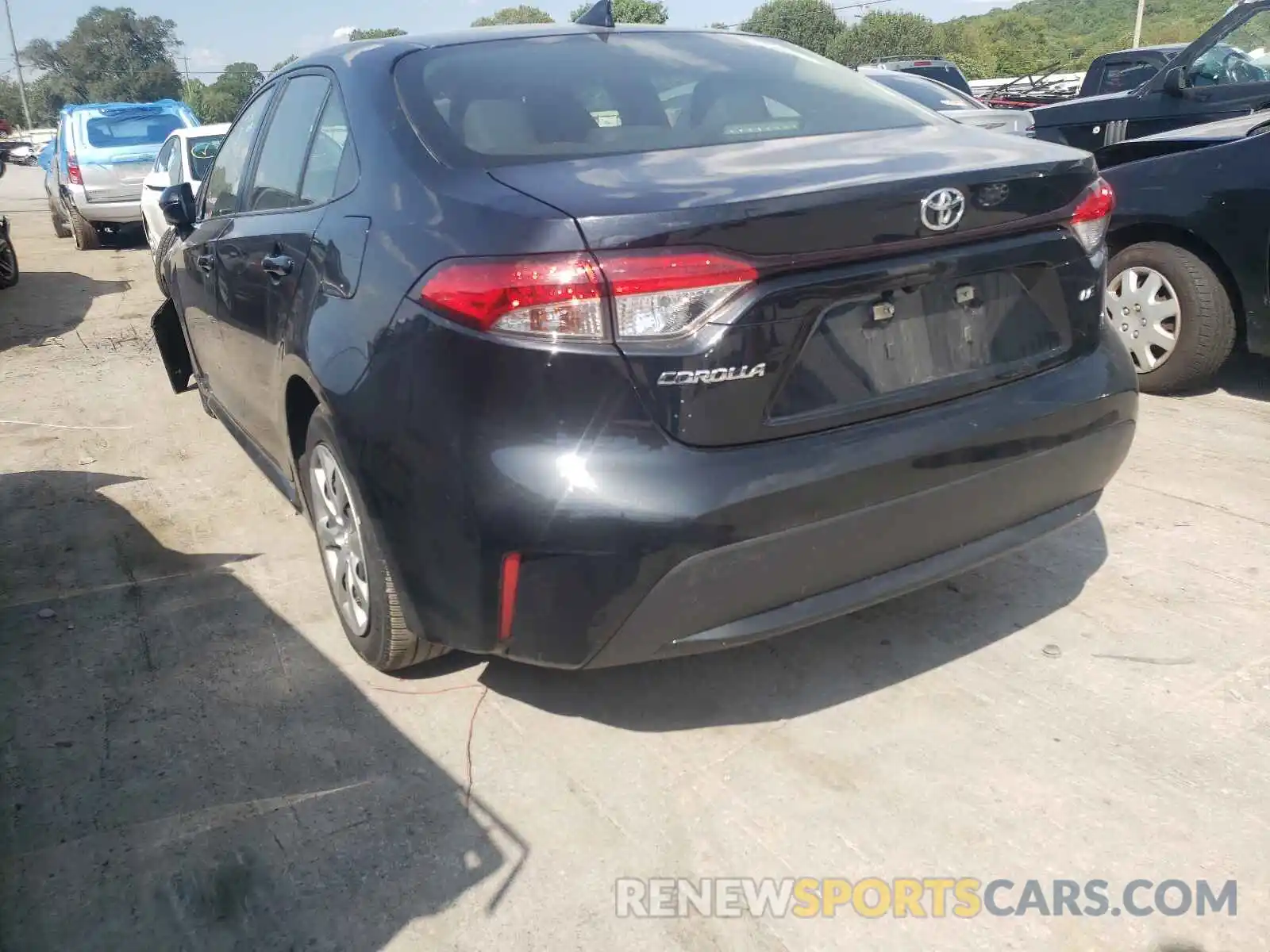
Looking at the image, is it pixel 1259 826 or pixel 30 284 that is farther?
pixel 30 284

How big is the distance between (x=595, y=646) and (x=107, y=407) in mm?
4968

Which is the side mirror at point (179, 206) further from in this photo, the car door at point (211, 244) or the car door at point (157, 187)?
the car door at point (157, 187)

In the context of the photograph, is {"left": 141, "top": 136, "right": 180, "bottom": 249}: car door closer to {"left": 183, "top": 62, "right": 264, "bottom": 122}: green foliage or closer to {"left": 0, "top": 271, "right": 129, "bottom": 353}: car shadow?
{"left": 0, "top": 271, "right": 129, "bottom": 353}: car shadow

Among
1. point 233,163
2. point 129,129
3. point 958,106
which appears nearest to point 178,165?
point 129,129

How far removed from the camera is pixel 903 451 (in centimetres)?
238

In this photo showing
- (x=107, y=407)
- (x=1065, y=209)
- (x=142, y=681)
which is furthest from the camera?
(x=107, y=407)

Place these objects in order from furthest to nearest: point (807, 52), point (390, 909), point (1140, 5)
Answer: point (1140, 5) → point (807, 52) → point (390, 909)

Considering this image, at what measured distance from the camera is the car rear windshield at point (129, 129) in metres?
14.7

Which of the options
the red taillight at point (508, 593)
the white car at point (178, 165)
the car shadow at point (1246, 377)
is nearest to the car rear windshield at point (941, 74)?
the white car at point (178, 165)

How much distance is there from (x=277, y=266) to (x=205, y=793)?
4.78 feet

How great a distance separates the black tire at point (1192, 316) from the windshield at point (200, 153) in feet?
25.8

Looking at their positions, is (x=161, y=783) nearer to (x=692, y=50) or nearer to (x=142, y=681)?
(x=142, y=681)

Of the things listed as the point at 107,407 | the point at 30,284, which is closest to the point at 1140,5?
the point at 30,284

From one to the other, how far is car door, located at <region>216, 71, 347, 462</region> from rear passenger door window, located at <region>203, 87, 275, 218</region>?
171 millimetres
